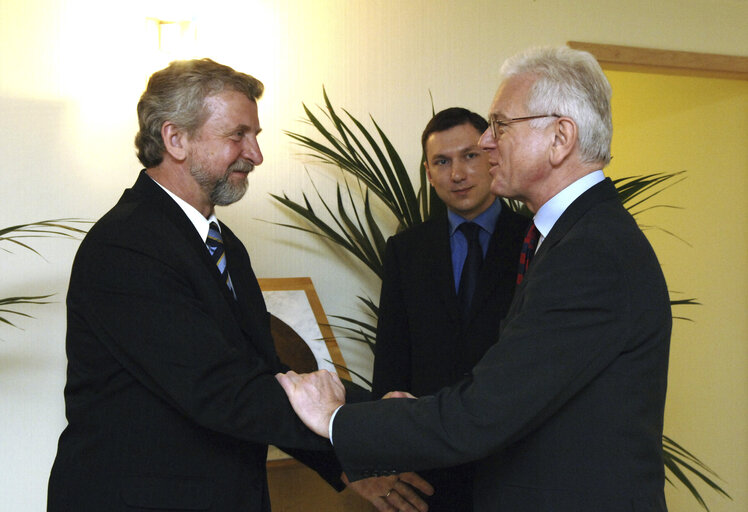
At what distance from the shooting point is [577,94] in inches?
67.5

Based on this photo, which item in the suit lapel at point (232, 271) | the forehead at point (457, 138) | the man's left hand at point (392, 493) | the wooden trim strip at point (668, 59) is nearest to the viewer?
the suit lapel at point (232, 271)

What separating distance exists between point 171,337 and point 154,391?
12 centimetres

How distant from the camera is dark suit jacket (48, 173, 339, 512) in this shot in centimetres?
166

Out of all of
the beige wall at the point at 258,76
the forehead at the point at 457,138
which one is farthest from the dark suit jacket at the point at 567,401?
the beige wall at the point at 258,76

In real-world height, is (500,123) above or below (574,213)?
above

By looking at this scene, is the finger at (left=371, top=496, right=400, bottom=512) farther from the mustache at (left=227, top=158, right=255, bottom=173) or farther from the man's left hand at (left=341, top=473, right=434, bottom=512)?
the mustache at (left=227, top=158, right=255, bottom=173)

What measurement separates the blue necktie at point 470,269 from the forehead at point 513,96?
88 centimetres

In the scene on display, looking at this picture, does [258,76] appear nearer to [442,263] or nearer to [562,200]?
[442,263]

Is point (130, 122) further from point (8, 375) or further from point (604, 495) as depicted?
point (604, 495)

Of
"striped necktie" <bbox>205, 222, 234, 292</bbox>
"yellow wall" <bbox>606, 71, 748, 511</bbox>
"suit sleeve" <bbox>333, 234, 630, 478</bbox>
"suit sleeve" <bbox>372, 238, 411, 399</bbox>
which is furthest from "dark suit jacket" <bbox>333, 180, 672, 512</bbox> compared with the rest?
"yellow wall" <bbox>606, 71, 748, 511</bbox>

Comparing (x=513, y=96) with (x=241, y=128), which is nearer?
(x=513, y=96)

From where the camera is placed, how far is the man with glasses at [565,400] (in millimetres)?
1469

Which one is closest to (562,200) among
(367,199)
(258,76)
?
(367,199)

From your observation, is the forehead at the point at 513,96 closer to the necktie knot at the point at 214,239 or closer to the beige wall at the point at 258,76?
the necktie knot at the point at 214,239
